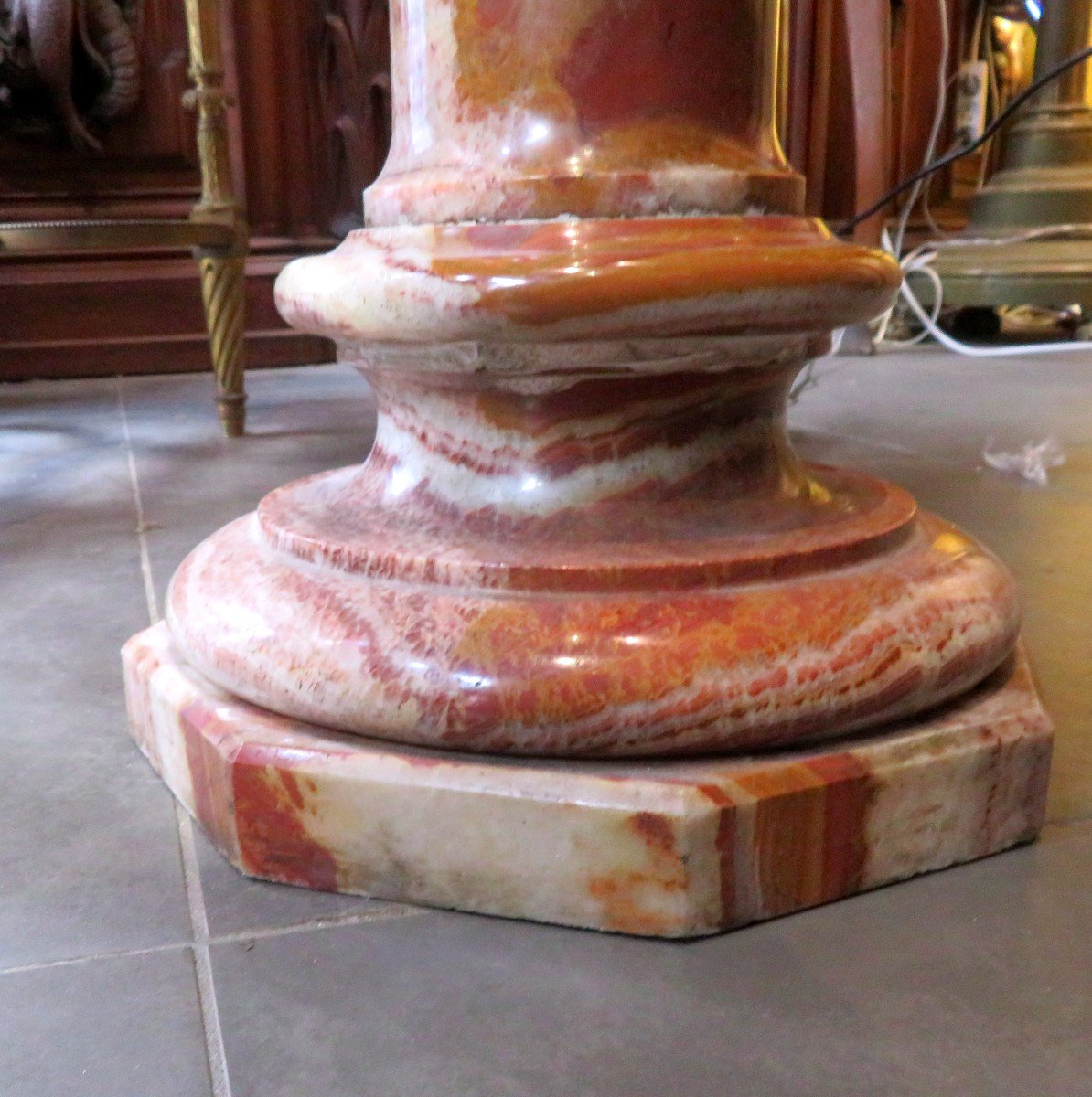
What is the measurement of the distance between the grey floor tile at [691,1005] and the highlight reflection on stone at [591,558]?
25 millimetres

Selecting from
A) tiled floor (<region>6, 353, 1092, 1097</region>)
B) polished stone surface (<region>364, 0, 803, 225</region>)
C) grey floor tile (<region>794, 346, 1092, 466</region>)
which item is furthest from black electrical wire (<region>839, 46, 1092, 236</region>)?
tiled floor (<region>6, 353, 1092, 1097</region>)

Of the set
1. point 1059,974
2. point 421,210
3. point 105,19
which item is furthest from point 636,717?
point 105,19

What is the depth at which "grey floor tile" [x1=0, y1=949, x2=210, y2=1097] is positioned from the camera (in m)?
0.41

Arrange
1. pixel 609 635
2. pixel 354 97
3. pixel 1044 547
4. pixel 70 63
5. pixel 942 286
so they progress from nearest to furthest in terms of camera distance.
Answer: pixel 609 635
pixel 1044 547
pixel 70 63
pixel 354 97
pixel 942 286

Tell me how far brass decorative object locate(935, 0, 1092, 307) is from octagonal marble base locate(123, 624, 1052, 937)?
7.53 feet

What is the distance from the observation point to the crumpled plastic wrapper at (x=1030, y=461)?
1.34 m

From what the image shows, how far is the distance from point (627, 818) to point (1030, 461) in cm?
103

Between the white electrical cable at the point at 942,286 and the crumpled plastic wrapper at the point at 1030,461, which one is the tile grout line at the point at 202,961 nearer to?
the crumpled plastic wrapper at the point at 1030,461

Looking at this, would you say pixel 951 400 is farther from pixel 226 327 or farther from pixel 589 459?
pixel 589 459

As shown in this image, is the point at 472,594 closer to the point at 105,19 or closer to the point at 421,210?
the point at 421,210

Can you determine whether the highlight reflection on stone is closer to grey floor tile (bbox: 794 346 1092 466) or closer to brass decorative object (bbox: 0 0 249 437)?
grey floor tile (bbox: 794 346 1092 466)

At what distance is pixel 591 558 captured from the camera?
1.89 ft

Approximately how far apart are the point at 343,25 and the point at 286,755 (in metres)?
2.24

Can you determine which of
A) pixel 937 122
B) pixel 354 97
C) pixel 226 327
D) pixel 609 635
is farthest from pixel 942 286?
pixel 609 635
